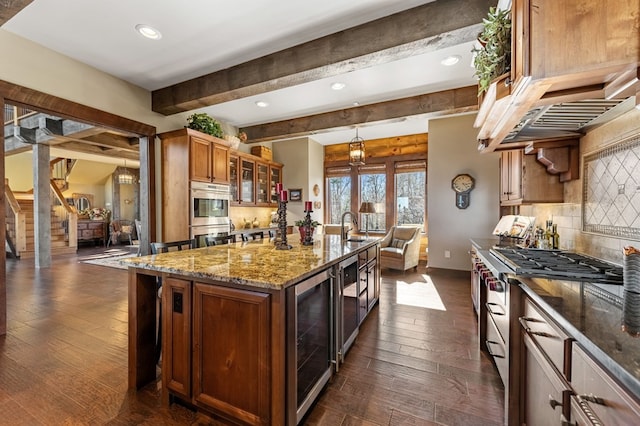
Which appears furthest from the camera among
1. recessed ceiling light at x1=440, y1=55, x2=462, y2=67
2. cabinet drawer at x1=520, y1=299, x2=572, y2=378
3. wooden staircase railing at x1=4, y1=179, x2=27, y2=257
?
wooden staircase railing at x1=4, y1=179, x2=27, y2=257

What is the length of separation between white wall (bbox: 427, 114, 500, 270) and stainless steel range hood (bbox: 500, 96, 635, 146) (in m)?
3.22

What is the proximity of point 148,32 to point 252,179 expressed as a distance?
336 cm

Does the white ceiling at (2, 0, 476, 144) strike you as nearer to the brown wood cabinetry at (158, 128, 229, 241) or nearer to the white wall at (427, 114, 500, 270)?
the brown wood cabinetry at (158, 128, 229, 241)

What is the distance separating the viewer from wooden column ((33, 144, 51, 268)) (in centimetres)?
578

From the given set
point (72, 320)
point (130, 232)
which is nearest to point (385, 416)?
point (72, 320)

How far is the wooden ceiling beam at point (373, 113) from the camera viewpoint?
3.72 metres

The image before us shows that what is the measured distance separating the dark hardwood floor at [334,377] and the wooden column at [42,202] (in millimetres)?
2895

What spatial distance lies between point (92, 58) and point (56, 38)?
1.19 ft

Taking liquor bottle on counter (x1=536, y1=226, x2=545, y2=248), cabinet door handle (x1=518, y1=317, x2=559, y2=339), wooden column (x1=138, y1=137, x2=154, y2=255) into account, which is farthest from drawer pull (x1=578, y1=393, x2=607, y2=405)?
wooden column (x1=138, y1=137, x2=154, y2=255)

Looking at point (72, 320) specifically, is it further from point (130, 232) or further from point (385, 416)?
point (130, 232)

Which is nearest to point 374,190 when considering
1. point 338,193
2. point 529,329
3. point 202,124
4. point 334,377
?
point 338,193

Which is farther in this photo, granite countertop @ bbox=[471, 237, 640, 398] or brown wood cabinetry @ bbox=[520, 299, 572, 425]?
brown wood cabinetry @ bbox=[520, 299, 572, 425]

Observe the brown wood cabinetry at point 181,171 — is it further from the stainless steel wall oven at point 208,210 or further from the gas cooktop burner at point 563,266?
the gas cooktop burner at point 563,266

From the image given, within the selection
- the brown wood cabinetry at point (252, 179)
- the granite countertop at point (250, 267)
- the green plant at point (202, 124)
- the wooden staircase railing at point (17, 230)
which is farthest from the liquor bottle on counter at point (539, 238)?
the wooden staircase railing at point (17, 230)
